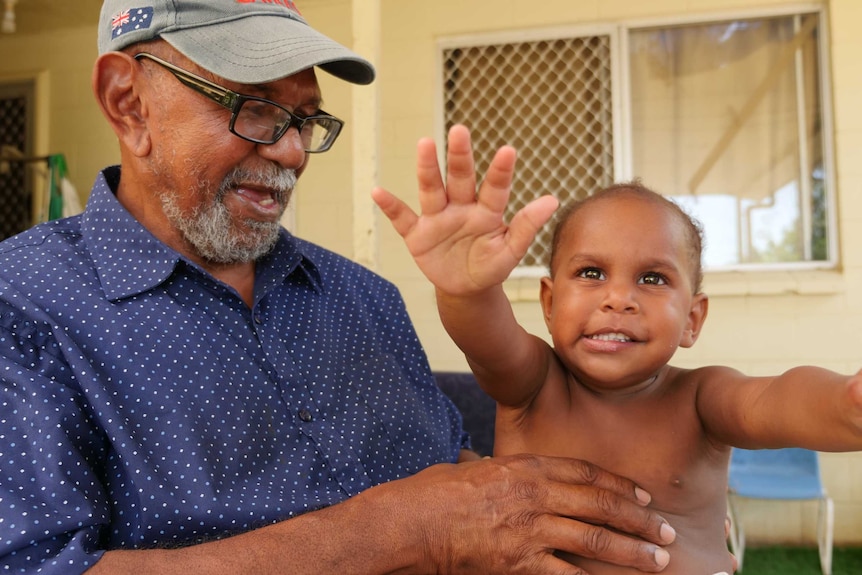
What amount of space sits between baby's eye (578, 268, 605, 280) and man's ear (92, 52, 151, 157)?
1.07m

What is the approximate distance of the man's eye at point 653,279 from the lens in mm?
1529

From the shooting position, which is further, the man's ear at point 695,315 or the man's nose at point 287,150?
the man's nose at point 287,150

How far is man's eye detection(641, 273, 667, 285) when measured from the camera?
5.02 feet

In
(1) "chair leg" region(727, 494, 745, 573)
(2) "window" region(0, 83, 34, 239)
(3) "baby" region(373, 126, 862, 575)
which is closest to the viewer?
(3) "baby" region(373, 126, 862, 575)

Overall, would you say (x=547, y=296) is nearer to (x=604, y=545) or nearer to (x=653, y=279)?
(x=653, y=279)

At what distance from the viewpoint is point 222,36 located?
1731 mm

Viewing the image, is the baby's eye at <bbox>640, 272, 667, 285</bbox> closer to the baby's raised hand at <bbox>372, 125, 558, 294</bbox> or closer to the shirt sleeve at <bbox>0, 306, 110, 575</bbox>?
the baby's raised hand at <bbox>372, 125, 558, 294</bbox>

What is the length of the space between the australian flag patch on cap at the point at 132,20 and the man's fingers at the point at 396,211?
34.8 inches

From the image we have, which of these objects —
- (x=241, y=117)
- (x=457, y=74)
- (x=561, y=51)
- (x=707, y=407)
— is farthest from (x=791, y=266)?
(x=241, y=117)

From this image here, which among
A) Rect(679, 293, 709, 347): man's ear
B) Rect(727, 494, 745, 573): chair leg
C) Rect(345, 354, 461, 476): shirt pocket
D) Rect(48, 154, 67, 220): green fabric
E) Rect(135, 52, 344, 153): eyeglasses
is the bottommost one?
Rect(727, 494, 745, 573): chair leg

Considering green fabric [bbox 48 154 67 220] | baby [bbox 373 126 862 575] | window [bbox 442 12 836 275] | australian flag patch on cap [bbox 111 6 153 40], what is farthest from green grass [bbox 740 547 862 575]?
green fabric [bbox 48 154 67 220]

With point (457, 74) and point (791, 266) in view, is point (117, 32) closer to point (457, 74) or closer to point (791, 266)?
point (457, 74)

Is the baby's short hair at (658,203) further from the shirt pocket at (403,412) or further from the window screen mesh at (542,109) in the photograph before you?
the window screen mesh at (542,109)

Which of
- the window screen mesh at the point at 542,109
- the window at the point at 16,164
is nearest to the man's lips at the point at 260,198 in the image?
the window screen mesh at the point at 542,109
